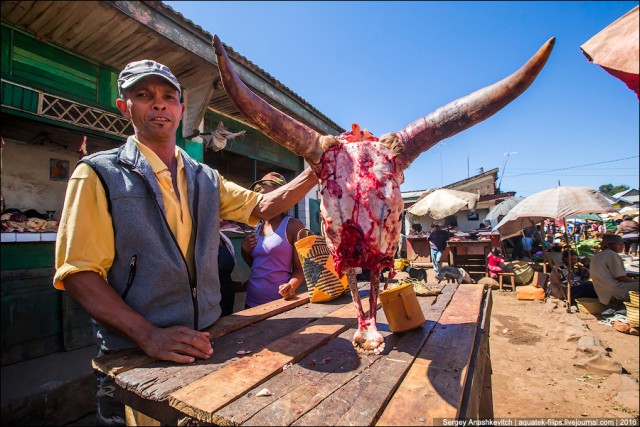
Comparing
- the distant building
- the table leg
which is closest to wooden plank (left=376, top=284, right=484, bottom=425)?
Result: the table leg

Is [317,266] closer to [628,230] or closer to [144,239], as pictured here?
[144,239]

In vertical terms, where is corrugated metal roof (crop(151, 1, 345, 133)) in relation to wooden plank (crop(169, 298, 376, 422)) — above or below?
above

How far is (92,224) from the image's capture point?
4.78ft

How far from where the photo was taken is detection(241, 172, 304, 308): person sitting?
3.07 metres

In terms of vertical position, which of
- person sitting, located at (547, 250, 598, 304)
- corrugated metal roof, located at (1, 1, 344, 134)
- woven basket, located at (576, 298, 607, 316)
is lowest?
woven basket, located at (576, 298, 607, 316)

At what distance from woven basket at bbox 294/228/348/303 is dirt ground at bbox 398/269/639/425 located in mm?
2455

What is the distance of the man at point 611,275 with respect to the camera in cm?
592

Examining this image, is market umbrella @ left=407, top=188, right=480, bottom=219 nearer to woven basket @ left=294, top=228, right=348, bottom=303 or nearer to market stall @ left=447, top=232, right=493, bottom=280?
market stall @ left=447, top=232, right=493, bottom=280

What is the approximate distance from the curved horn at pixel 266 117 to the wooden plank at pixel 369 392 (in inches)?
42.2

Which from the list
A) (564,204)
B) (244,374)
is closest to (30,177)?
(244,374)

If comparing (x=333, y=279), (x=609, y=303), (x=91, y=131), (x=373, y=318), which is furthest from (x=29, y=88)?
(x=609, y=303)

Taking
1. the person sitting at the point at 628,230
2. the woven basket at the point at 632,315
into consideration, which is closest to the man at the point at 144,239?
the woven basket at the point at 632,315

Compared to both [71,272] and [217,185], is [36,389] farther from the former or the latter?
[217,185]

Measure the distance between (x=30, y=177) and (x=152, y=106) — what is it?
20.5 feet
